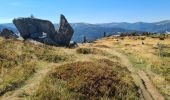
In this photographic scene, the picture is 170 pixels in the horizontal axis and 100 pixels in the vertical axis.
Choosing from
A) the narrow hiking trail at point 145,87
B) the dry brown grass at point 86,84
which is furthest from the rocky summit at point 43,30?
the dry brown grass at point 86,84

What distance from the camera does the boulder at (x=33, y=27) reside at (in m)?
72.6

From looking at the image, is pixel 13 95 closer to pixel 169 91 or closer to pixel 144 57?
pixel 169 91

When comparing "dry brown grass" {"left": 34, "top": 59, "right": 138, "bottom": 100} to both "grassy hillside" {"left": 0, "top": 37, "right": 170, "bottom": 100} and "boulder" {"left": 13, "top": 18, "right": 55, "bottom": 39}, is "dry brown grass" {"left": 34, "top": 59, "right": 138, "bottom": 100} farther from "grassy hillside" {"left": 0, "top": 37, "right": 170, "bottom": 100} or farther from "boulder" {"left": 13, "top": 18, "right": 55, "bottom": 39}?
"boulder" {"left": 13, "top": 18, "right": 55, "bottom": 39}

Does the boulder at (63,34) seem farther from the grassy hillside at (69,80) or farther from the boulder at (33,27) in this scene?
the grassy hillside at (69,80)

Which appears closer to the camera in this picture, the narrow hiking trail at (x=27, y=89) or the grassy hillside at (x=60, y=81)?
the narrow hiking trail at (x=27, y=89)

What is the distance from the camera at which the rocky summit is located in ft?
239

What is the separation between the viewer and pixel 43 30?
75.2m

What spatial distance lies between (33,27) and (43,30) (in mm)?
2586

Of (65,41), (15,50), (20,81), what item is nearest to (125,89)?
(20,81)

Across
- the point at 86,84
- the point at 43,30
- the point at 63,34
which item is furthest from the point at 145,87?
the point at 43,30

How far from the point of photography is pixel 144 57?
5747 centimetres

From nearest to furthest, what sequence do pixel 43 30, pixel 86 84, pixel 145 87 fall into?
pixel 86 84
pixel 145 87
pixel 43 30

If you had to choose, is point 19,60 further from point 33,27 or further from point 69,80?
point 33,27

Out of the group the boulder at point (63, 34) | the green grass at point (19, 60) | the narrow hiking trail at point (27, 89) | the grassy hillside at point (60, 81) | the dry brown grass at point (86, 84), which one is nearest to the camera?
the narrow hiking trail at point (27, 89)
